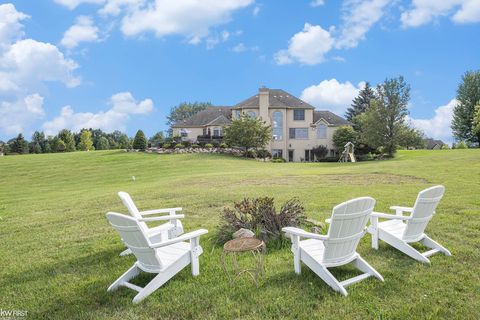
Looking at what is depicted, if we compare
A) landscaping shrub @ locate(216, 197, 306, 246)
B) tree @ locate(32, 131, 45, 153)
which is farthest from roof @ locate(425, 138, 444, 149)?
landscaping shrub @ locate(216, 197, 306, 246)

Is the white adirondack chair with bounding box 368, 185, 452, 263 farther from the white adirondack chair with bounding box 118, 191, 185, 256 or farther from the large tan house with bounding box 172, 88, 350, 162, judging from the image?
the large tan house with bounding box 172, 88, 350, 162

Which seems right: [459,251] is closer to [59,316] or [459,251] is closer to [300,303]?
[300,303]

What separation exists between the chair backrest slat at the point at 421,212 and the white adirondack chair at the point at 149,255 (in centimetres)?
336

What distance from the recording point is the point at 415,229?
5.96 m

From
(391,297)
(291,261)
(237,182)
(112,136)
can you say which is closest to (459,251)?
(391,297)

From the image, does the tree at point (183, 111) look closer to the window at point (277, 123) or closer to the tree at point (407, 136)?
the window at point (277, 123)

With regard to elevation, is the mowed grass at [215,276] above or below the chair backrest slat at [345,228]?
below

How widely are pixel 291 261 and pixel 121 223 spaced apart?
107 inches

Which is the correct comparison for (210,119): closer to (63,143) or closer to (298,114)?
(298,114)

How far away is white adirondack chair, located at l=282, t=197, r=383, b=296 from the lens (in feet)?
15.2

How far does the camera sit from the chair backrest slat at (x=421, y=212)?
5.69 m

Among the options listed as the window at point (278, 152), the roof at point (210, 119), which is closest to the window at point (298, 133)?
the window at point (278, 152)

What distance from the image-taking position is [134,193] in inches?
590

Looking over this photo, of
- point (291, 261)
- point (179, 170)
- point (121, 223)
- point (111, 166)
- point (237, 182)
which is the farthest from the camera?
point (111, 166)
